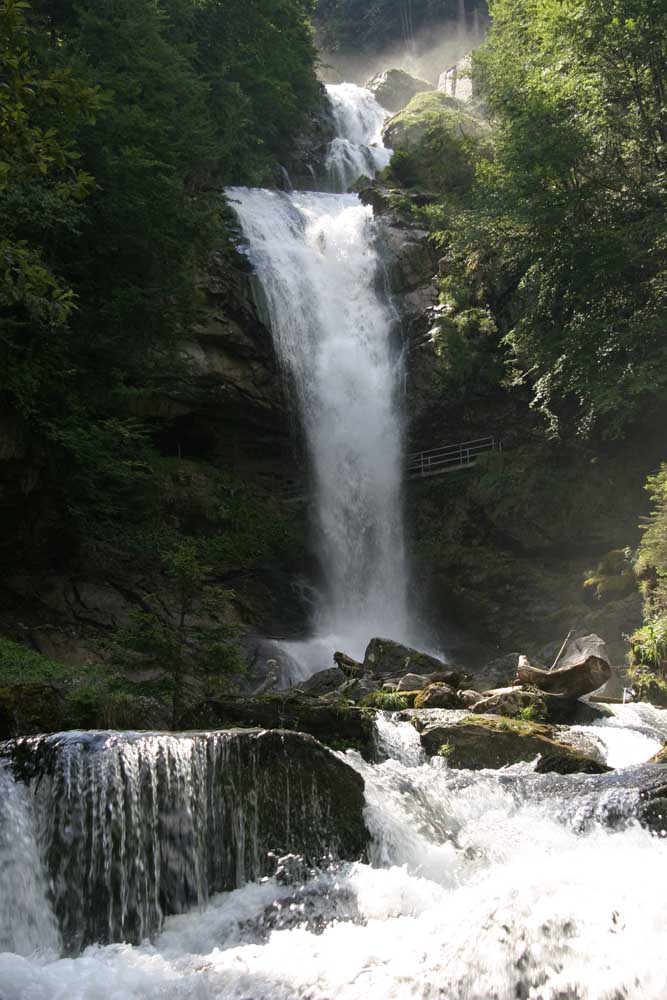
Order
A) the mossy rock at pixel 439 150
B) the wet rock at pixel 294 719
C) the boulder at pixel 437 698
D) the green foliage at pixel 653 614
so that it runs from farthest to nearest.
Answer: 1. the mossy rock at pixel 439 150
2. the green foliage at pixel 653 614
3. the boulder at pixel 437 698
4. the wet rock at pixel 294 719

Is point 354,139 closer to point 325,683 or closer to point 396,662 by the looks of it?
point 396,662

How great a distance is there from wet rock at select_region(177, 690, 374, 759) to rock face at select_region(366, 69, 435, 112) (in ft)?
119

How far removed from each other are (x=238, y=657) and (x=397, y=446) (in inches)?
476

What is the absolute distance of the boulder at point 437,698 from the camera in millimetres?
11148

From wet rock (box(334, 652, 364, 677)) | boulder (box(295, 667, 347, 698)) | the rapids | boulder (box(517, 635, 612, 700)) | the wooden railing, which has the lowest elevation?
the rapids

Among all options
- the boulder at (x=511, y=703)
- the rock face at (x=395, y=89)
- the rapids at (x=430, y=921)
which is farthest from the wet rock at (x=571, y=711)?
the rock face at (x=395, y=89)

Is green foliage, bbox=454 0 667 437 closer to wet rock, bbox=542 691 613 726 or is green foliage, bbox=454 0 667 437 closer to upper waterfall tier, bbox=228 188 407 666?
upper waterfall tier, bbox=228 188 407 666

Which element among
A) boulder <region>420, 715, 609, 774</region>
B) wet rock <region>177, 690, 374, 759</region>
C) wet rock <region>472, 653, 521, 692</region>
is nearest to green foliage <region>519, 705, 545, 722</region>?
boulder <region>420, 715, 609, 774</region>

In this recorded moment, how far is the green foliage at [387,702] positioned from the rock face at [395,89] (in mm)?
34720

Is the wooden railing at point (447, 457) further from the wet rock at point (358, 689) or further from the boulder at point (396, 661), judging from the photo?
the wet rock at point (358, 689)

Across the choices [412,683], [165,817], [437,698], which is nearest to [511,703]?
[437,698]

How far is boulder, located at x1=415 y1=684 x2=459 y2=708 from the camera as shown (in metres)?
11.1

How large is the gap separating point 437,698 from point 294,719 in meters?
2.79

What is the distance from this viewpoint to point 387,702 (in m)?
11.1
